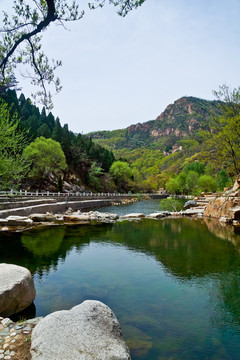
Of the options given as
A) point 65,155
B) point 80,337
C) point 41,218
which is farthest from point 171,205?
point 65,155

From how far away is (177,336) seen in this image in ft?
20.9

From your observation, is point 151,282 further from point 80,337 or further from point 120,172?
point 120,172

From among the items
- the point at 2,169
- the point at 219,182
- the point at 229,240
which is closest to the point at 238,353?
the point at 229,240

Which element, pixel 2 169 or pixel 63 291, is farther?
pixel 2 169

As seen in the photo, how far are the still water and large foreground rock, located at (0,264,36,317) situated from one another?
611 millimetres

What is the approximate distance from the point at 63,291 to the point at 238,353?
18.4 ft

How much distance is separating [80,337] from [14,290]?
3.02 meters

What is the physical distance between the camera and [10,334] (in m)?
5.20

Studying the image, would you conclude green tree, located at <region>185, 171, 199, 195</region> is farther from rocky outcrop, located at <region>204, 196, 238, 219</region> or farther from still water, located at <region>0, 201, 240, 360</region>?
still water, located at <region>0, 201, 240, 360</region>

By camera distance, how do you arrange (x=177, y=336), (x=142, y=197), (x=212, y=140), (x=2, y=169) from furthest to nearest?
(x=142, y=197) → (x=212, y=140) → (x=2, y=169) → (x=177, y=336)

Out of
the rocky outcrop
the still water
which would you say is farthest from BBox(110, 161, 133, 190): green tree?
the still water

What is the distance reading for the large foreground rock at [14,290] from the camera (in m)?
6.66

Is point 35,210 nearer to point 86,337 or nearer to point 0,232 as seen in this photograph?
point 0,232

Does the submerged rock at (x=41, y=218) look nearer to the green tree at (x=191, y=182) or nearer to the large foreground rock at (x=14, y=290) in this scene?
the large foreground rock at (x=14, y=290)
